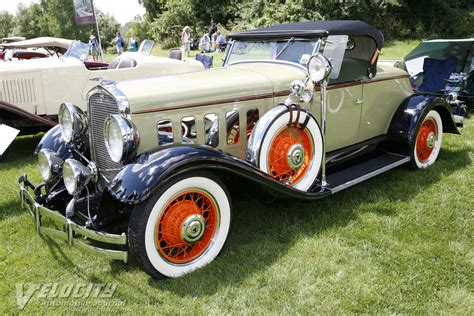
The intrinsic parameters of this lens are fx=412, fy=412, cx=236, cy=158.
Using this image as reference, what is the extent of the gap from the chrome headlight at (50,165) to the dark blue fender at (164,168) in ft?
3.03

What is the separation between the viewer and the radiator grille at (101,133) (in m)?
3.23

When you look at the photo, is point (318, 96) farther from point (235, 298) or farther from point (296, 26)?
point (235, 298)

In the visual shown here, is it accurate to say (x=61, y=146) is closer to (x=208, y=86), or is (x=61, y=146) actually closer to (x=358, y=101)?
(x=208, y=86)

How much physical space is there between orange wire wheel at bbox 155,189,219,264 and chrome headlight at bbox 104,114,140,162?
0.49 m

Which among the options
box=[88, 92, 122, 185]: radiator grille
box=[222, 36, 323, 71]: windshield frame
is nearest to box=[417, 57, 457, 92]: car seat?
box=[222, 36, 323, 71]: windshield frame

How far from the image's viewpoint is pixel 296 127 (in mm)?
3531

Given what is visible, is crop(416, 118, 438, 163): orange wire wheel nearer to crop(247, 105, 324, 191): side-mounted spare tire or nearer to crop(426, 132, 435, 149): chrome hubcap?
crop(426, 132, 435, 149): chrome hubcap

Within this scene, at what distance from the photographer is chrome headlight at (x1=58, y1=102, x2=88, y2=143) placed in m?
3.60

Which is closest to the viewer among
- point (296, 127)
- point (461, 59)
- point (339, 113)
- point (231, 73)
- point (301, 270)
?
point (301, 270)

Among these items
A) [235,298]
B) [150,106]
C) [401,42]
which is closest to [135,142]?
[150,106]

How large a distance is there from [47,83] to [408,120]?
5.43 meters

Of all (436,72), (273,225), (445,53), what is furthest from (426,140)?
(445,53)

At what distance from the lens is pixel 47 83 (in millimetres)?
6648

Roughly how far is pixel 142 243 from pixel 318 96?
88.0 inches
